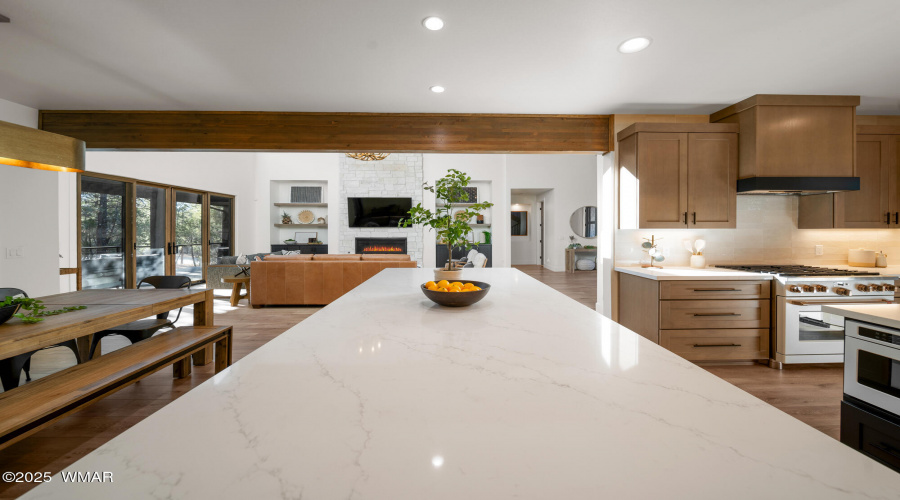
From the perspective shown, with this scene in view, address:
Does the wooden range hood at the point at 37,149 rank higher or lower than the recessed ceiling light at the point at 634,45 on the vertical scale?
lower

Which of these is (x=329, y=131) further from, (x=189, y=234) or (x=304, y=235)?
(x=304, y=235)

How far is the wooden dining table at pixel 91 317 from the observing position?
5.55 ft

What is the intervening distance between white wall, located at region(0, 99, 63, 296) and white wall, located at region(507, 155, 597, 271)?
769 cm

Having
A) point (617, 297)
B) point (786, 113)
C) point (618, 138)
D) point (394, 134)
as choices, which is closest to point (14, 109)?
point (394, 134)

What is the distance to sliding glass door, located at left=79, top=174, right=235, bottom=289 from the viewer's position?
491 cm

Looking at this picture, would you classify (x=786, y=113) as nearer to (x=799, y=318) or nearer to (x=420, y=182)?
(x=799, y=318)

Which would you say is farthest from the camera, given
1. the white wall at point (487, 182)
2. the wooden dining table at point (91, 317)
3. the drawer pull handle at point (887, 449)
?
the white wall at point (487, 182)

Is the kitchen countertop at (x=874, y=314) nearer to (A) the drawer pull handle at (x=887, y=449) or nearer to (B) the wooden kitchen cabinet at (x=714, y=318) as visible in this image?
(A) the drawer pull handle at (x=887, y=449)

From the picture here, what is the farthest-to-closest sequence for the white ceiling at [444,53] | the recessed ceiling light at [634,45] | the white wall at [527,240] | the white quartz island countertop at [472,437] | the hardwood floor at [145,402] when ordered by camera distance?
the white wall at [527,240]
the recessed ceiling light at [634,45]
the white ceiling at [444,53]
the hardwood floor at [145,402]
the white quartz island countertop at [472,437]

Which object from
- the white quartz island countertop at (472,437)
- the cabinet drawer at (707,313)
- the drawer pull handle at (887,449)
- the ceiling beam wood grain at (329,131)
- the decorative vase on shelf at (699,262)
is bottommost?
the drawer pull handle at (887,449)

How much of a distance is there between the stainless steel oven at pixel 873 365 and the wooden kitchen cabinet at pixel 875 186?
251cm

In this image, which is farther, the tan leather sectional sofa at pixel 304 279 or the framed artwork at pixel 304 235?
the framed artwork at pixel 304 235

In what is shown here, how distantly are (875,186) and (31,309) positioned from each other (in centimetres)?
619

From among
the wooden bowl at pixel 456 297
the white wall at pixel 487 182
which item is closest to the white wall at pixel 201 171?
the white wall at pixel 487 182
